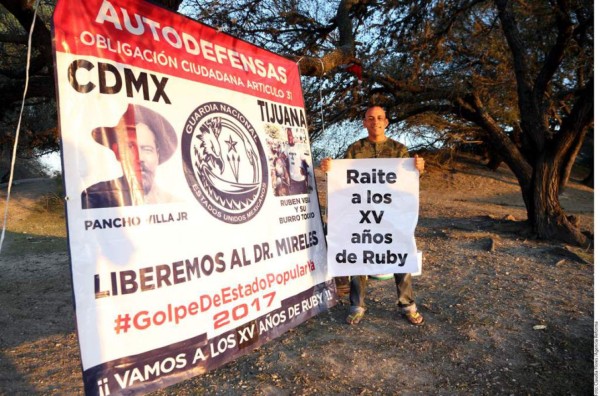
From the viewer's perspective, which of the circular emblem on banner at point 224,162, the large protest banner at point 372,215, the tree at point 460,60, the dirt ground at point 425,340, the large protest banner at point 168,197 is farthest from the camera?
the tree at point 460,60

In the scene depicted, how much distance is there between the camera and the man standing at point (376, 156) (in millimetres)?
3910

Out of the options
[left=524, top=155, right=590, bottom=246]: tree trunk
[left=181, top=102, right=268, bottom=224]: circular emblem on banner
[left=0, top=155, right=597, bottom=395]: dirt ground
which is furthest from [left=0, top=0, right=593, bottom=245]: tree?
[left=181, top=102, right=268, bottom=224]: circular emblem on banner

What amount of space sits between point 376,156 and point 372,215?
22.4 inches

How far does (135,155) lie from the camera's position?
8.20 feet

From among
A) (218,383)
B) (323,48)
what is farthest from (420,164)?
(323,48)

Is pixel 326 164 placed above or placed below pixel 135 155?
below

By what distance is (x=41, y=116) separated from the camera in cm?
1523

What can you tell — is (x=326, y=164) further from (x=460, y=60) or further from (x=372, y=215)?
(x=460, y=60)

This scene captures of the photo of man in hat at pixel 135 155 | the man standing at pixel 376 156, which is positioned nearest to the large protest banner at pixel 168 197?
the photo of man in hat at pixel 135 155

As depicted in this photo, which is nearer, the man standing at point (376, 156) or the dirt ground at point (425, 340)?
the dirt ground at point (425, 340)

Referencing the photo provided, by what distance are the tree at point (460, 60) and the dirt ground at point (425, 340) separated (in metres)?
Answer: 2.17

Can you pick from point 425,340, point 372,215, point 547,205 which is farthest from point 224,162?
point 547,205

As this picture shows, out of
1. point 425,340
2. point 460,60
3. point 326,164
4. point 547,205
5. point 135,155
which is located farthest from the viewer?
point 460,60

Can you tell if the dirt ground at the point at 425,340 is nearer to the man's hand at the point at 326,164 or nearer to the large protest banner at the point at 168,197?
the large protest banner at the point at 168,197
